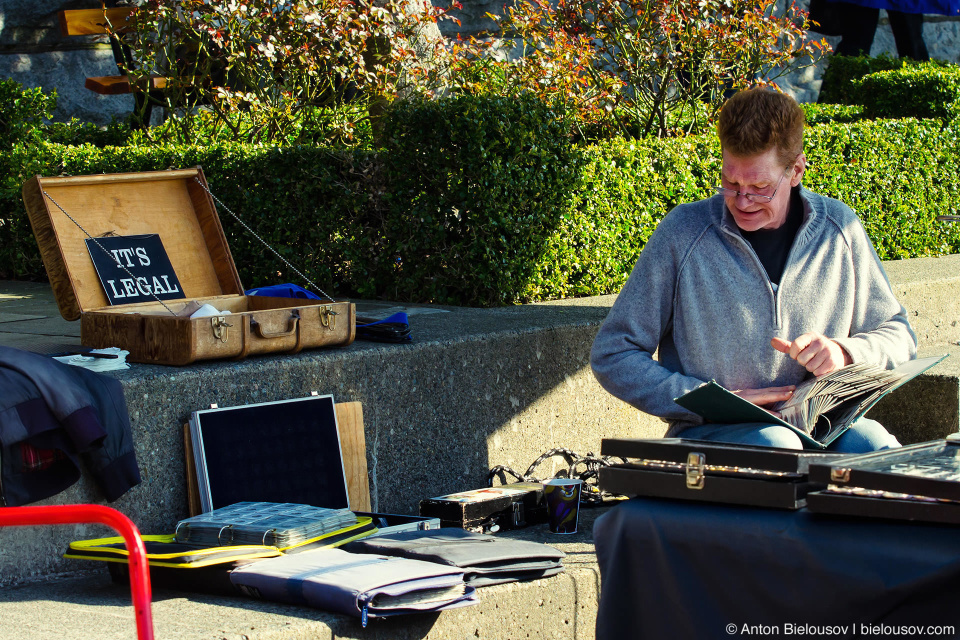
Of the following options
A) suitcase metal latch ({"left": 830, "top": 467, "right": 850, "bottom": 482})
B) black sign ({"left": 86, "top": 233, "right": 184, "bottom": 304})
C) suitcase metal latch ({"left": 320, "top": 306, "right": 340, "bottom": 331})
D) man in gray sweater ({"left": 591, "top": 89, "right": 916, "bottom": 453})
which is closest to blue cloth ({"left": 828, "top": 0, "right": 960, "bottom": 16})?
man in gray sweater ({"left": 591, "top": 89, "right": 916, "bottom": 453})

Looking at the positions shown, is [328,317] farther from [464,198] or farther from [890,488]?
[890,488]

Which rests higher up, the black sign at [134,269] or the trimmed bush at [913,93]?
the trimmed bush at [913,93]

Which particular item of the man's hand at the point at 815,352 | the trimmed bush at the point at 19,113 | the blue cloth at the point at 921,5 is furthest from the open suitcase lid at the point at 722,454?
the blue cloth at the point at 921,5

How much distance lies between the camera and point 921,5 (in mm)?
14969

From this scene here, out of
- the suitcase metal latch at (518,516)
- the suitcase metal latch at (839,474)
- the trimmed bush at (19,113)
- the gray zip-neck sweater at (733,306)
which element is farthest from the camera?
the trimmed bush at (19,113)

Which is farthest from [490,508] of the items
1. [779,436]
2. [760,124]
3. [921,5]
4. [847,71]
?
[921,5]

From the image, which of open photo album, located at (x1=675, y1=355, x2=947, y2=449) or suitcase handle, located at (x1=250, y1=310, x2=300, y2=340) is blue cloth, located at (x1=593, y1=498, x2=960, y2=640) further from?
suitcase handle, located at (x1=250, y1=310, x2=300, y2=340)

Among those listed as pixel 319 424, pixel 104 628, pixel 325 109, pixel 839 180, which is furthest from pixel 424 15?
pixel 104 628

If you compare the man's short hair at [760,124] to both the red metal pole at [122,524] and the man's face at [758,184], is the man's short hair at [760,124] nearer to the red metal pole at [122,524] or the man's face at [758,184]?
the man's face at [758,184]

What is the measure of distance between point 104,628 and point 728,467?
1.57m

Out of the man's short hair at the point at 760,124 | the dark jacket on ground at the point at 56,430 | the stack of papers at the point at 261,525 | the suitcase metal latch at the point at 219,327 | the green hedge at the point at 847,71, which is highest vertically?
the green hedge at the point at 847,71

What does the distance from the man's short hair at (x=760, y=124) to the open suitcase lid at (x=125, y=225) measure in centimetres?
222

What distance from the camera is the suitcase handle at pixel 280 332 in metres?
3.72

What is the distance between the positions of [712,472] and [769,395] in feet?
3.50
